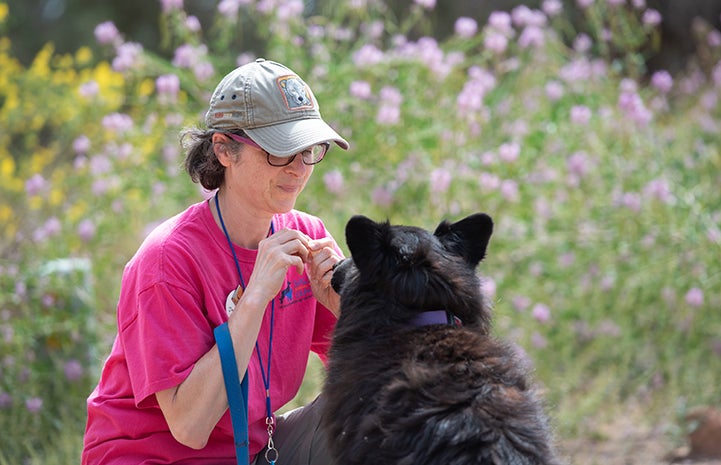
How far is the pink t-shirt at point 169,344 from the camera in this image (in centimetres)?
255

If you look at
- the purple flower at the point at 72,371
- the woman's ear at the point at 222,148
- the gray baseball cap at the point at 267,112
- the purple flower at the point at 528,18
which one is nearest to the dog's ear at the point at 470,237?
the gray baseball cap at the point at 267,112

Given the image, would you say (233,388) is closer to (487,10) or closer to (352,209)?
(352,209)

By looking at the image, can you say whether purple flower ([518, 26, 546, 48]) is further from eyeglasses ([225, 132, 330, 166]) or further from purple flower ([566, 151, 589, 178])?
eyeglasses ([225, 132, 330, 166])

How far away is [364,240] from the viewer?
99.3 inches

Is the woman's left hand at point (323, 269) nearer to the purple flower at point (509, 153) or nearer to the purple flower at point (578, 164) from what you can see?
the purple flower at point (509, 153)

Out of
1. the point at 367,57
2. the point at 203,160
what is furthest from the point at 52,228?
the point at 203,160

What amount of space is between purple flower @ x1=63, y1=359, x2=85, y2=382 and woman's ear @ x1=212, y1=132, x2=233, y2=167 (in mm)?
2168

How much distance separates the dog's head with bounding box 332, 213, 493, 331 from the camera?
2512mm

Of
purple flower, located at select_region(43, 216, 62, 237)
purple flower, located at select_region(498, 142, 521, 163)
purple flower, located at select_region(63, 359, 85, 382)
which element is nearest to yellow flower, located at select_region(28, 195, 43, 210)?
purple flower, located at select_region(43, 216, 62, 237)

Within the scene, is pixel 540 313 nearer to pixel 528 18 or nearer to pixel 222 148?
pixel 528 18

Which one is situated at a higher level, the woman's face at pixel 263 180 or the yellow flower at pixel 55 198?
the woman's face at pixel 263 180

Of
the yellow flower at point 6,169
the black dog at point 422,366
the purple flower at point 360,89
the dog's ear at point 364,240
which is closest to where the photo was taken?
the black dog at point 422,366

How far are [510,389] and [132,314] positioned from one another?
3.68 ft

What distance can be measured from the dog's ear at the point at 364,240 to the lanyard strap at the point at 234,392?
1.42ft
